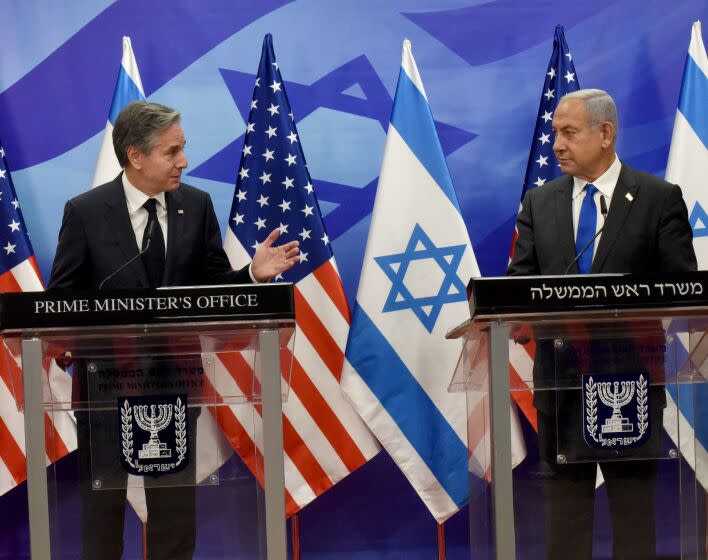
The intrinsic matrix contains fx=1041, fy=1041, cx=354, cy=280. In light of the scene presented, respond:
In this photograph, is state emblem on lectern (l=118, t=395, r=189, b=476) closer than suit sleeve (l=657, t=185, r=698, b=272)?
Yes

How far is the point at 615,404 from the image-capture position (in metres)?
2.47

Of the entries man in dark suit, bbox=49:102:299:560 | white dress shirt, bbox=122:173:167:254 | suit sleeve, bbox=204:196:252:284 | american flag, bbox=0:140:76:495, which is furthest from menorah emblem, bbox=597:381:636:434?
american flag, bbox=0:140:76:495

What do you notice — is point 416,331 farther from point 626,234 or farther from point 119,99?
point 119,99

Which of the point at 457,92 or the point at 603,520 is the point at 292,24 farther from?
the point at 603,520

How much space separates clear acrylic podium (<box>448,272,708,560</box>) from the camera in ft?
8.12

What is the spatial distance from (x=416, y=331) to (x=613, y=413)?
74.8 inches

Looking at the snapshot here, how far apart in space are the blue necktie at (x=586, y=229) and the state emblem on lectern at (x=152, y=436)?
1436 millimetres

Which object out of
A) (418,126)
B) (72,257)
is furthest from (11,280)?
(418,126)

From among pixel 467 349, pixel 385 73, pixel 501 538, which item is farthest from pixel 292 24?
pixel 501 538

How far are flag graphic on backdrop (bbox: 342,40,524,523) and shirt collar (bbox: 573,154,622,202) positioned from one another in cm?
96

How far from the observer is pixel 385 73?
15.9 feet

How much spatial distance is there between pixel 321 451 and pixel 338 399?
0.75ft

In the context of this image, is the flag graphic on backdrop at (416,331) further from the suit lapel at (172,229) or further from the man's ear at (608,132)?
the suit lapel at (172,229)

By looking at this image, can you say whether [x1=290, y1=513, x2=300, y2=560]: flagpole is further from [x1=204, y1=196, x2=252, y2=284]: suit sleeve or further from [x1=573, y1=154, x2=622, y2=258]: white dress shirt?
[x1=573, y1=154, x2=622, y2=258]: white dress shirt
